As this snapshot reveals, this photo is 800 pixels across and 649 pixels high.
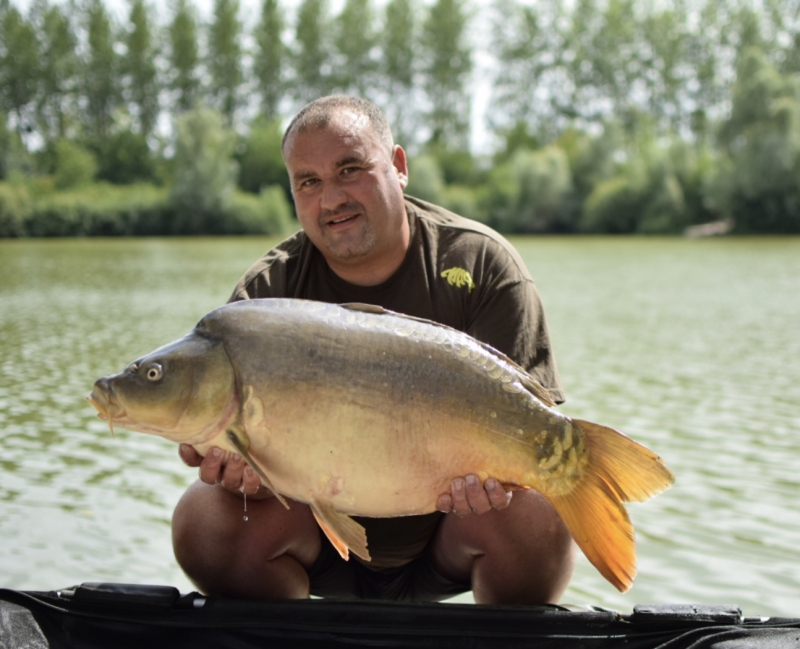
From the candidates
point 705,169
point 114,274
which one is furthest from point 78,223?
point 705,169

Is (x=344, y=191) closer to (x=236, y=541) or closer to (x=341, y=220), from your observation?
(x=341, y=220)

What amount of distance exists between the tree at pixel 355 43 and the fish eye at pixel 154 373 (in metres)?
54.7

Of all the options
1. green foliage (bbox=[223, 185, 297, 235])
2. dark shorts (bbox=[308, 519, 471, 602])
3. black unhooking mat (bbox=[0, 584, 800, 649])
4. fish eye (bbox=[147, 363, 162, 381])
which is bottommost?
green foliage (bbox=[223, 185, 297, 235])

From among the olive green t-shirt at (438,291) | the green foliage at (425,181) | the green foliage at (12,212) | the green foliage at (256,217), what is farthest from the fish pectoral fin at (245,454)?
the green foliage at (425,181)

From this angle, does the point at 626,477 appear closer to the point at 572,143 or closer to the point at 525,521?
the point at 525,521

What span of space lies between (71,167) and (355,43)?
18.4 metres

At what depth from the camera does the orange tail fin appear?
185 centimetres

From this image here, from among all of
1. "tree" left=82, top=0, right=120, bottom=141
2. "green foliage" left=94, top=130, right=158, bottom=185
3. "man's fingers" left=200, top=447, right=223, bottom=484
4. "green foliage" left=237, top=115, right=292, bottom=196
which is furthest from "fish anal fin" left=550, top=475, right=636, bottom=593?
"tree" left=82, top=0, right=120, bottom=141

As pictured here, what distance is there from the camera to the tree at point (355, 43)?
55.2 metres

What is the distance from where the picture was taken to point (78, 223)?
3706 cm

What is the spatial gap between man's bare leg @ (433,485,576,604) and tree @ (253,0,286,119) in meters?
54.5

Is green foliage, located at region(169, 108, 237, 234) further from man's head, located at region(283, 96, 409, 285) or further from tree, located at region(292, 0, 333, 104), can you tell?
man's head, located at region(283, 96, 409, 285)

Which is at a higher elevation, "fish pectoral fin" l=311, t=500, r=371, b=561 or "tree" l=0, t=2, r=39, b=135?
"tree" l=0, t=2, r=39, b=135

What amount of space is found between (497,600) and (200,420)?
2.75 ft
